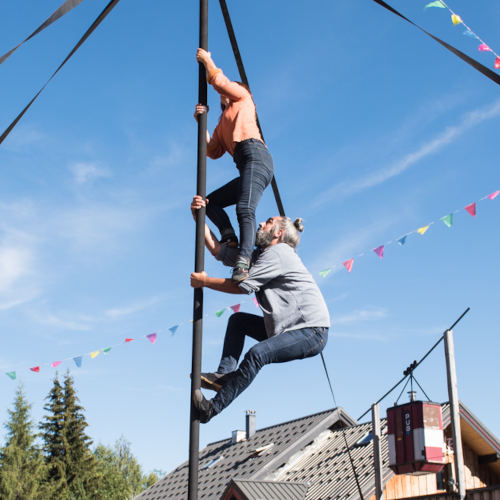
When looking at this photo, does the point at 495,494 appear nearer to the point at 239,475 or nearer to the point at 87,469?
the point at 239,475

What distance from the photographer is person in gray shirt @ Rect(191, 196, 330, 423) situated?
4.21 m

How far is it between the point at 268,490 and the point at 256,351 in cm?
1233

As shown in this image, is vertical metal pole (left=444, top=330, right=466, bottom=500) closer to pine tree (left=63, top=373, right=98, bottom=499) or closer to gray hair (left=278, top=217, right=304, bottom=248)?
gray hair (left=278, top=217, right=304, bottom=248)

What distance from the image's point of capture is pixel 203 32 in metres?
4.73

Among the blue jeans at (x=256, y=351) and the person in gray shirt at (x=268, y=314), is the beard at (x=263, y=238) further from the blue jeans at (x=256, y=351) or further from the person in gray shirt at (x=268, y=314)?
the blue jeans at (x=256, y=351)

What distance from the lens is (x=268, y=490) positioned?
15688 mm

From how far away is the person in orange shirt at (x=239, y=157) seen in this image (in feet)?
15.0

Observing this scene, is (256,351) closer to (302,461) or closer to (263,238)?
(263,238)

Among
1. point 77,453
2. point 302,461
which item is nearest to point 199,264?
point 302,461

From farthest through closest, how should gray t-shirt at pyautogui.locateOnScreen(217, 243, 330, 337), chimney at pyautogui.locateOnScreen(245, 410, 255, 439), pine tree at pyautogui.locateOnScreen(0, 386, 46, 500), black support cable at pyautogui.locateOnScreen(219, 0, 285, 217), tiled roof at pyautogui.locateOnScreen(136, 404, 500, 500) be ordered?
pine tree at pyautogui.locateOnScreen(0, 386, 46, 500) → chimney at pyautogui.locateOnScreen(245, 410, 255, 439) → tiled roof at pyautogui.locateOnScreen(136, 404, 500, 500) → black support cable at pyautogui.locateOnScreen(219, 0, 285, 217) → gray t-shirt at pyautogui.locateOnScreen(217, 243, 330, 337)

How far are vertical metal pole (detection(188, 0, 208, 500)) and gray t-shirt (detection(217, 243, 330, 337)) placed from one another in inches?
14.2

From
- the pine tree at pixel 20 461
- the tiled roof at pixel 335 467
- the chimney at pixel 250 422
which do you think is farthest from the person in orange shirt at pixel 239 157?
the pine tree at pixel 20 461

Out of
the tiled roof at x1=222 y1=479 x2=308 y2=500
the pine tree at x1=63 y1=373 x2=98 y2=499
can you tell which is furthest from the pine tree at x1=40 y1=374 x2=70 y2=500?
the tiled roof at x1=222 y1=479 x2=308 y2=500

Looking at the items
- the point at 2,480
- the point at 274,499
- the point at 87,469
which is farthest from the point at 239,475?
the point at 87,469
